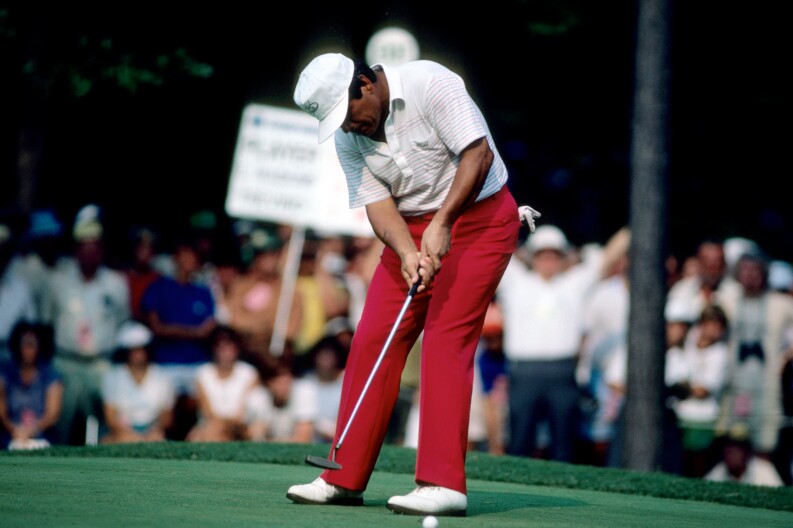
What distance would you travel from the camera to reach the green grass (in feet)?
28.0

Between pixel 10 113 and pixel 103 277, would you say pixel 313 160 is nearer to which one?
pixel 103 277

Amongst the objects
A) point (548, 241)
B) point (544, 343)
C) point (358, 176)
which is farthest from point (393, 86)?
point (548, 241)

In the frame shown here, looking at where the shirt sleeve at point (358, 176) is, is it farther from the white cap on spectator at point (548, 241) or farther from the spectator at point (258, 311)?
the spectator at point (258, 311)

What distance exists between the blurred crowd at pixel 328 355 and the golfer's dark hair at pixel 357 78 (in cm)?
590

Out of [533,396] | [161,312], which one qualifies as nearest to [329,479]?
[533,396]

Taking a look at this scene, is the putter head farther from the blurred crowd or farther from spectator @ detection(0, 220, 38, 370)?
spectator @ detection(0, 220, 38, 370)

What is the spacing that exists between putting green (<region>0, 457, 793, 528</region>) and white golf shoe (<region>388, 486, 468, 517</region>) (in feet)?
0.20

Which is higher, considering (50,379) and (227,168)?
(227,168)

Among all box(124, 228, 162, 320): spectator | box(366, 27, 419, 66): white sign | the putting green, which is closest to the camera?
the putting green

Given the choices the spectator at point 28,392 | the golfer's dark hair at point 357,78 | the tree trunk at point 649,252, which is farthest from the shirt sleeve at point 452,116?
the spectator at point 28,392

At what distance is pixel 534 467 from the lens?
31.1 ft

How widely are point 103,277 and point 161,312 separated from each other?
63 cm

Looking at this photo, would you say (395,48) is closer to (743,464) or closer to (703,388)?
(703,388)

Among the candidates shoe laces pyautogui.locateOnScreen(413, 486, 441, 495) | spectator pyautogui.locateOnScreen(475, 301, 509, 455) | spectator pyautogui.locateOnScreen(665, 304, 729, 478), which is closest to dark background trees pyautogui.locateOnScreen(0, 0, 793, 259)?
spectator pyautogui.locateOnScreen(475, 301, 509, 455)
